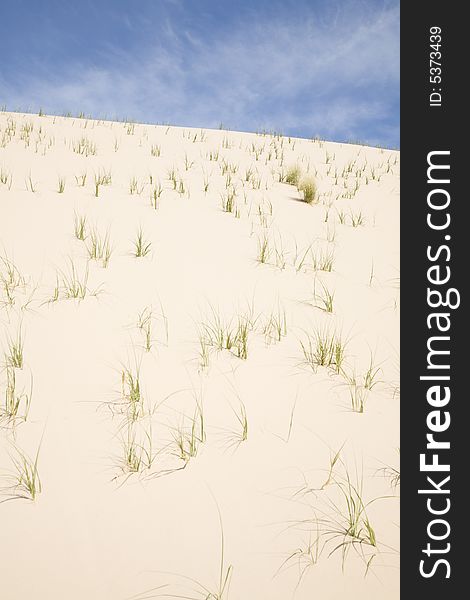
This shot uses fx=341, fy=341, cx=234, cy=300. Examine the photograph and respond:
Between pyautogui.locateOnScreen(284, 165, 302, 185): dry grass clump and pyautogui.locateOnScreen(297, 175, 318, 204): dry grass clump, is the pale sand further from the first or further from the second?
pyautogui.locateOnScreen(284, 165, 302, 185): dry grass clump

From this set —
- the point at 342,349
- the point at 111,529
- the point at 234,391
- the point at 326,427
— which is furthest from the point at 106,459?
the point at 342,349

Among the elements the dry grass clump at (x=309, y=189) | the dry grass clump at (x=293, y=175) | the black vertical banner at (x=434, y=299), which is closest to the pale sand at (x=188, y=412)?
the black vertical banner at (x=434, y=299)

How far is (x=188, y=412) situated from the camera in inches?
65.2

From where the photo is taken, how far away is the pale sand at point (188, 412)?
1.08m

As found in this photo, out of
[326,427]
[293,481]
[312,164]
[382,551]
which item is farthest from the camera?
[312,164]

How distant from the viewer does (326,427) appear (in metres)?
1.62

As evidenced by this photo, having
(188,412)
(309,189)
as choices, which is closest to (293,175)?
(309,189)

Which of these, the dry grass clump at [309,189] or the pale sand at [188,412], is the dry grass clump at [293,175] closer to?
the dry grass clump at [309,189]

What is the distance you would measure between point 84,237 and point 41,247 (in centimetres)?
38

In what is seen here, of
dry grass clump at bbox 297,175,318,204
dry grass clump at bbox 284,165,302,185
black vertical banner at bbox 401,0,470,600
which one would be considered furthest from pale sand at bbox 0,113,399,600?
dry grass clump at bbox 284,165,302,185

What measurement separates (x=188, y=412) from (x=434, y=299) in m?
1.32

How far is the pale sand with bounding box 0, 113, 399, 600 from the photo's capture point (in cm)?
108

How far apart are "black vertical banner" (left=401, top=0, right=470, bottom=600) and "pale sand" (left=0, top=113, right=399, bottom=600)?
0.12 meters

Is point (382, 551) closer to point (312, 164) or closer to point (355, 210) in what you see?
point (355, 210)
